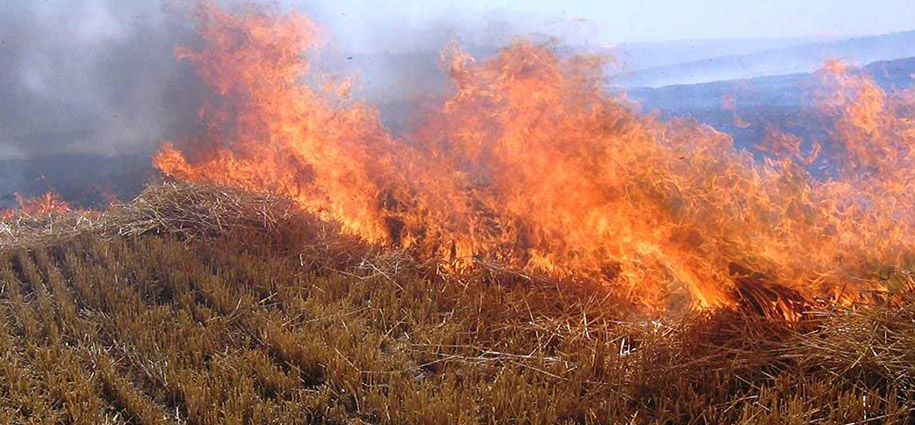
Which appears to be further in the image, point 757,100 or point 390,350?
point 757,100

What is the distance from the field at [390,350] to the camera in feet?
8.98

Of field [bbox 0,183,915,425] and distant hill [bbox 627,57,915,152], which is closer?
field [bbox 0,183,915,425]

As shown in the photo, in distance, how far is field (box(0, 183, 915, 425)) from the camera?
2738 mm

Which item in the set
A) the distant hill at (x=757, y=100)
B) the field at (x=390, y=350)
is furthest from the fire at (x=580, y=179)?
the distant hill at (x=757, y=100)

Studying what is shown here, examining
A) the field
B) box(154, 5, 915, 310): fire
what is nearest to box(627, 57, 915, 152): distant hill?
box(154, 5, 915, 310): fire

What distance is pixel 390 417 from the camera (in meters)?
2.74

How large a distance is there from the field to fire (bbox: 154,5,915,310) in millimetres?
573

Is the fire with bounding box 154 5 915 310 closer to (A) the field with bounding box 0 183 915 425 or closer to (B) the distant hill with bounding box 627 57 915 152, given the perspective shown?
(A) the field with bounding box 0 183 915 425

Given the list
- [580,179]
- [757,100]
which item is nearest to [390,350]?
[580,179]

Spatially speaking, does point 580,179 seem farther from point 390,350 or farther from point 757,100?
point 757,100

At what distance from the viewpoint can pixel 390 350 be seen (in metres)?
3.49

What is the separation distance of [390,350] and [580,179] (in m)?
2.35

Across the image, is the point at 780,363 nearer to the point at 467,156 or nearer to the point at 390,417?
the point at 390,417

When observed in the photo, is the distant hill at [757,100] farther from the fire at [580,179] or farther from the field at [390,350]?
the field at [390,350]
